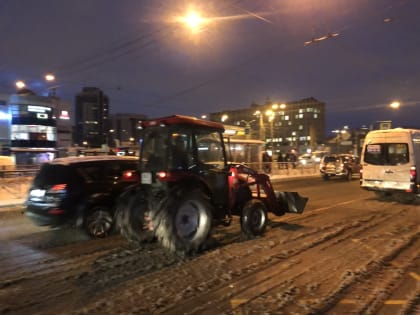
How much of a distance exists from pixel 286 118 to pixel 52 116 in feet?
145

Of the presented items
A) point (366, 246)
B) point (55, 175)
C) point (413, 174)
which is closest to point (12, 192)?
point (55, 175)

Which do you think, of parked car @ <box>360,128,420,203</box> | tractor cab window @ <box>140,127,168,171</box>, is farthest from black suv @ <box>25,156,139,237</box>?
parked car @ <box>360,128,420,203</box>

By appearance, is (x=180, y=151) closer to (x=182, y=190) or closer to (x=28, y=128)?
(x=182, y=190)

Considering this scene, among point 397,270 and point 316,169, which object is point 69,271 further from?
point 316,169

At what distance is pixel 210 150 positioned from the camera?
24.8 ft

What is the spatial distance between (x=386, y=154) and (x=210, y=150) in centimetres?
970

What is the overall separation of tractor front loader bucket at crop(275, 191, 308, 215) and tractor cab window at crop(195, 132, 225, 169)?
213 cm

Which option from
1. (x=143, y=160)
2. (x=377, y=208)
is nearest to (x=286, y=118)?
(x=377, y=208)

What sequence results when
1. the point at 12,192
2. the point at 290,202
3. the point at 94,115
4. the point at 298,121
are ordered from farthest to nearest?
the point at 94,115 → the point at 298,121 → the point at 12,192 → the point at 290,202

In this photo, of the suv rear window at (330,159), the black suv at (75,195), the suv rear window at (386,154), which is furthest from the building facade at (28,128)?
the black suv at (75,195)

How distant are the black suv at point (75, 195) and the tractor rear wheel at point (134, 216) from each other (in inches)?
26.7

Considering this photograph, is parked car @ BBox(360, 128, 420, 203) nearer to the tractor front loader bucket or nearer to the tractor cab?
the tractor front loader bucket

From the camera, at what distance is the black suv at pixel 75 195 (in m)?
8.17

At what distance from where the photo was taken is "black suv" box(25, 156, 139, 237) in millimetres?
8172
